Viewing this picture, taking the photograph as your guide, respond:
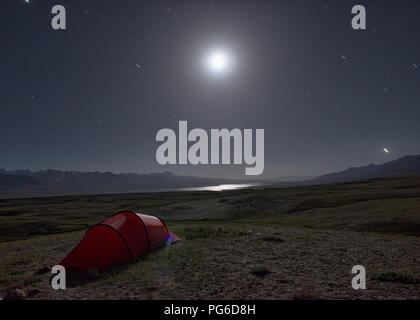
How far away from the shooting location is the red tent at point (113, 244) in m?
11.7

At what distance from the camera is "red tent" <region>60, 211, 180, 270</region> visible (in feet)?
38.4

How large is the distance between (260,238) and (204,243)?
14.8 feet

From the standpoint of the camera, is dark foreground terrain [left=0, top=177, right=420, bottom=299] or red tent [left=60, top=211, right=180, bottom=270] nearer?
dark foreground terrain [left=0, top=177, right=420, bottom=299]

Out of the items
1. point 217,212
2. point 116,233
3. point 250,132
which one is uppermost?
point 250,132

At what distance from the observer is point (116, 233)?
494 inches

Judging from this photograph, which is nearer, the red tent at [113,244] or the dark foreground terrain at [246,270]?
the dark foreground terrain at [246,270]

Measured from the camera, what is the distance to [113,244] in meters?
12.3

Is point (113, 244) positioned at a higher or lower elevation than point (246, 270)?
higher

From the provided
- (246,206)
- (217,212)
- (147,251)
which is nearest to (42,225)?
(217,212)

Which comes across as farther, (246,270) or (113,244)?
(113,244)

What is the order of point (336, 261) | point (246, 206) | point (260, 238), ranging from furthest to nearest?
point (246, 206) → point (260, 238) → point (336, 261)
